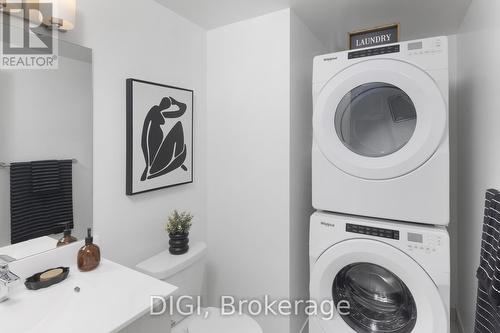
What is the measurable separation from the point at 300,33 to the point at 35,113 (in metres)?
1.62

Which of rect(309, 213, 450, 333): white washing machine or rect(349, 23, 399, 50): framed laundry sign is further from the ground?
rect(349, 23, 399, 50): framed laundry sign

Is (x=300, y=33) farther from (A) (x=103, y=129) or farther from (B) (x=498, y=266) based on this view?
(B) (x=498, y=266)

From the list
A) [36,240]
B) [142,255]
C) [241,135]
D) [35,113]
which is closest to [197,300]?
[142,255]

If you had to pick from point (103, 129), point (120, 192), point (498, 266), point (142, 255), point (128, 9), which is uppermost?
point (128, 9)

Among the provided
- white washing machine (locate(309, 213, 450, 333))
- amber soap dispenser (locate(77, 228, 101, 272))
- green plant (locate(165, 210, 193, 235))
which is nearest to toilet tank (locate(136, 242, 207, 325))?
green plant (locate(165, 210, 193, 235))

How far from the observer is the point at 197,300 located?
1.71m

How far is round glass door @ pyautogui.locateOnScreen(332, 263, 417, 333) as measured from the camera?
4.91ft

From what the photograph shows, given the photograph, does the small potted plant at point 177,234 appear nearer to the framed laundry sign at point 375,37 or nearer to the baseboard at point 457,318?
the framed laundry sign at point 375,37

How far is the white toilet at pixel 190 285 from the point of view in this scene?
4.91 feet

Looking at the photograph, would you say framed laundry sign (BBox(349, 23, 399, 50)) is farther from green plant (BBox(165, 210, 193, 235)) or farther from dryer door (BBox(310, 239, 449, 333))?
green plant (BBox(165, 210, 193, 235))

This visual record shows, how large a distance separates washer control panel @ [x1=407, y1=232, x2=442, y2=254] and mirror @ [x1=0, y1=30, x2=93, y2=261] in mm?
1590

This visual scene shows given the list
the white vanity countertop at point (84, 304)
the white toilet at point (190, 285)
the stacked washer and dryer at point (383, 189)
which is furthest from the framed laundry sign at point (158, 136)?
the stacked washer and dryer at point (383, 189)

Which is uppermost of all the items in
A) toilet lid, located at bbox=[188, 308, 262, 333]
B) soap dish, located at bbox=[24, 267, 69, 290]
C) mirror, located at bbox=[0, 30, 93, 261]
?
mirror, located at bbox=[0, 30, 93, 261]

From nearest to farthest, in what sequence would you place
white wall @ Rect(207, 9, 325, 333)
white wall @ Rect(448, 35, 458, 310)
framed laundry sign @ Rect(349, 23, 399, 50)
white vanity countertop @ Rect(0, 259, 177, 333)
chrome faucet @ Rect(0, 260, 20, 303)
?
white vanity countertop @ Rect(0, 259, 177, 333) < chrome faucet @ Rect(0, 260, 20, 303) < framed laundry sign @ Rect(349, 23, 399, 50) < white wall @ Rect(207, 9, 325, 333) < white wall @ Rect(448, 35, 458, 310)
